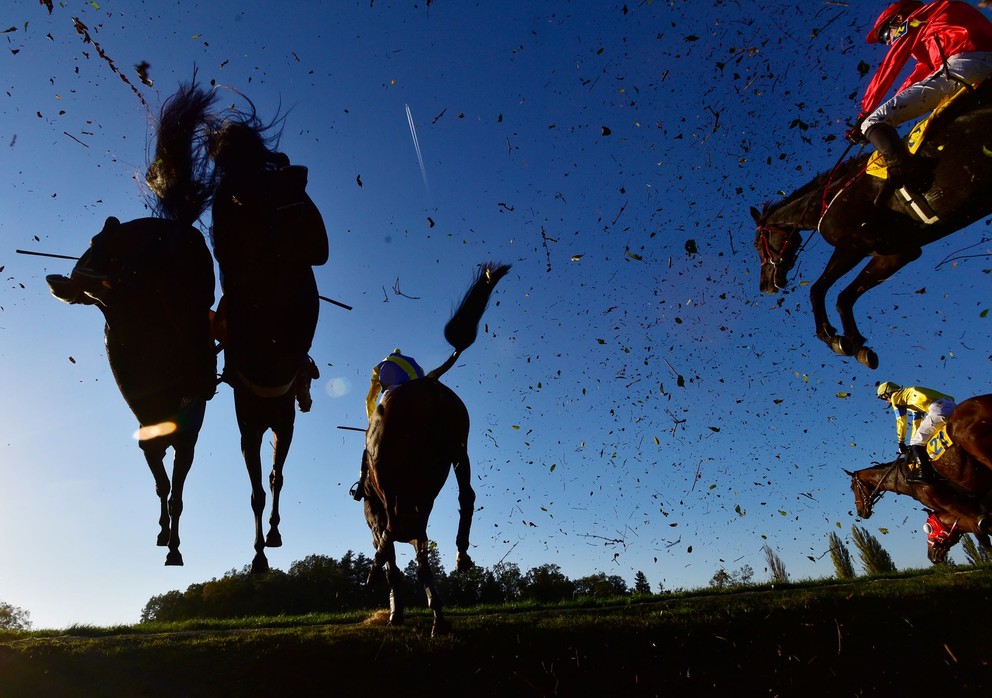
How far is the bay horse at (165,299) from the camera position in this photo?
139 inches

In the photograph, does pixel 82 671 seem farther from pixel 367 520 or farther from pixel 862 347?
pixel 862 347

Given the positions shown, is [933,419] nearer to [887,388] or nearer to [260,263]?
[887,388]

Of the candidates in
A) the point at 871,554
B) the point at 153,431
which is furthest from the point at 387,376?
the point at 871,554

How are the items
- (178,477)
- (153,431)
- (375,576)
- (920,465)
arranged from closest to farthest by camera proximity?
(153,431) < (178,477) < (375,576) < (920,465)

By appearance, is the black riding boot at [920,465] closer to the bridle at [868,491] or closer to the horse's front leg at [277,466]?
the bridle at [868,491]

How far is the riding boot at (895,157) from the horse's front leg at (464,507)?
201 inches

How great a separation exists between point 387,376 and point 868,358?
18.3ft

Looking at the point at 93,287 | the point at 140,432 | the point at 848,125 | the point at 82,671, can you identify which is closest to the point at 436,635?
the point at 82,671

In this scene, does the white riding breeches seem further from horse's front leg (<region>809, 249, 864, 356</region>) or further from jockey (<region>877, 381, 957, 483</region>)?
horse's front leg (<region>809, 249, 864, 356</region>)

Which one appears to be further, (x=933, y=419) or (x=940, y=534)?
(x=940, y=534)

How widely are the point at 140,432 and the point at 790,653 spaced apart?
241 inches

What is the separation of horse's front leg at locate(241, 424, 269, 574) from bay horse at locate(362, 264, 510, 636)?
177 cm

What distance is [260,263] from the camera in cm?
365

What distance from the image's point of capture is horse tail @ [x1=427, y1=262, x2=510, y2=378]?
6203mm
